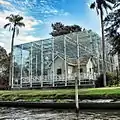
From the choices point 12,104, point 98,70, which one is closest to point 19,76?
point 98,70

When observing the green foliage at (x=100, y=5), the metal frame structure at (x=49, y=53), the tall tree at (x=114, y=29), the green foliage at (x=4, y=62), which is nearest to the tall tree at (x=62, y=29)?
the green foliage at (x=4, y=62)

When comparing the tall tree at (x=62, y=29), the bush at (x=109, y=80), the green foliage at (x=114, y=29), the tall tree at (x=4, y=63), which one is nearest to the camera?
the green foliage at (x=114, y=29)

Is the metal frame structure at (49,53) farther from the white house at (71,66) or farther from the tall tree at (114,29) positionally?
the tall tree at (114,29)

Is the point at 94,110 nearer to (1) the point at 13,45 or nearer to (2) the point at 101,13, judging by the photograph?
(2) the point at 101,13

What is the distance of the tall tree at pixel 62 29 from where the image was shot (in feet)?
213

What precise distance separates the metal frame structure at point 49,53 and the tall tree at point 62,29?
88.8ft

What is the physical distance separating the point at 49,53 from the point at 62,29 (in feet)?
104

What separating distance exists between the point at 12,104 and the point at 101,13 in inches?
708

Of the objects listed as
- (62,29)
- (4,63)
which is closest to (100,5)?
(4,63)

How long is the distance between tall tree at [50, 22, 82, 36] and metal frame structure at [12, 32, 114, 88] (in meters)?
27.1

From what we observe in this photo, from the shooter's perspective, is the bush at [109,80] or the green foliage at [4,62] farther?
the green foliage at [4,62]

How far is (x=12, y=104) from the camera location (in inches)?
845

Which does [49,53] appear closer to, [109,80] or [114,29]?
[109,80]

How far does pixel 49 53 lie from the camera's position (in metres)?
36.8
